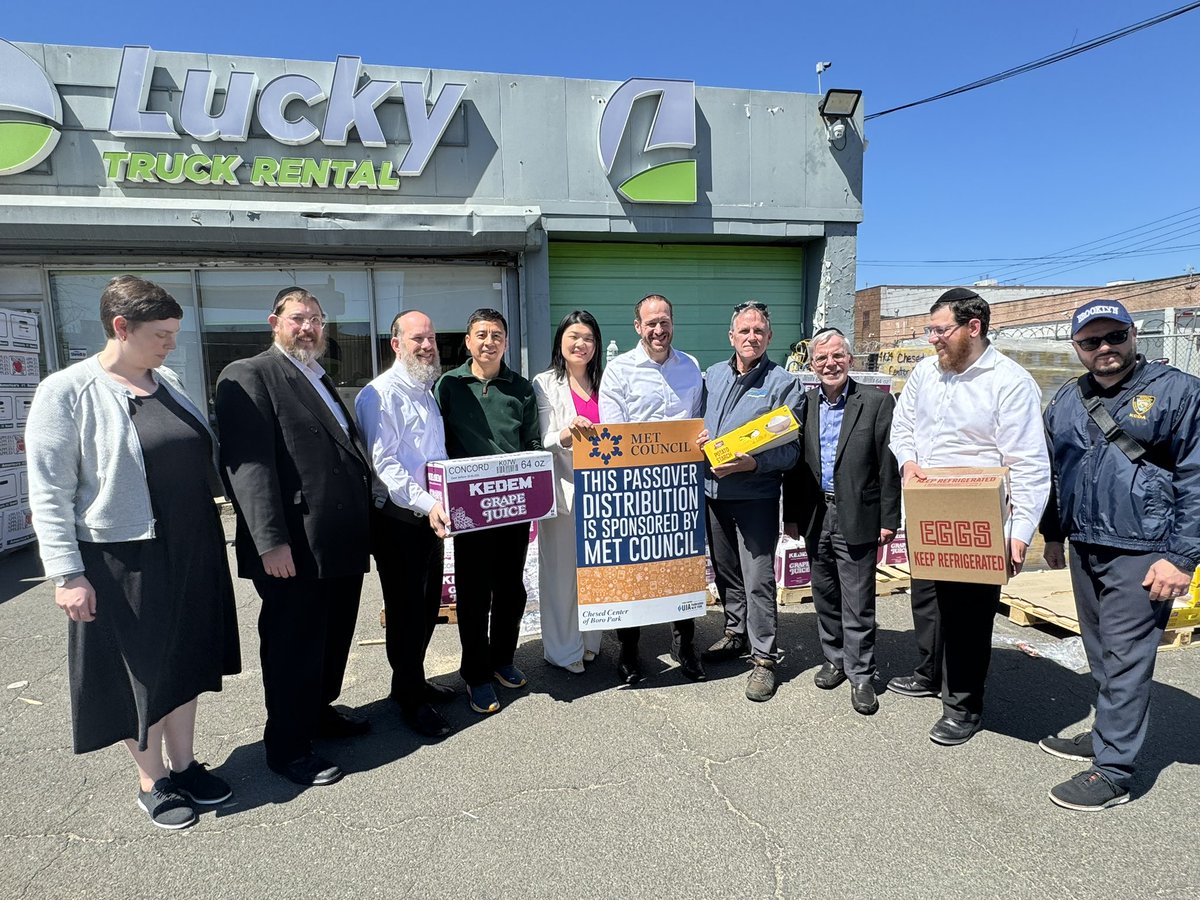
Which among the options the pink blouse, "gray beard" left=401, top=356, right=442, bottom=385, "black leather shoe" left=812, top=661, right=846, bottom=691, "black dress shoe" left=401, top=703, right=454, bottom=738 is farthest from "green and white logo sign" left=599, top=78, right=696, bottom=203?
"black dress shoe" left=401, top=703, right=454, bottom=738

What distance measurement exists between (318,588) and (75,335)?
8.80m

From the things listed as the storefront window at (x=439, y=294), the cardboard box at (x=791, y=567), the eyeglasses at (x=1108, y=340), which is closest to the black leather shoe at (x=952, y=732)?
the eyeglasses at (x=1108, y=340)

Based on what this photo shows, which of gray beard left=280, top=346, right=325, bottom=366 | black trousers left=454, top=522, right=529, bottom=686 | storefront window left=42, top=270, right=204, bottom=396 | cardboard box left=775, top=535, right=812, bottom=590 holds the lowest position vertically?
cardboard box left=775, top=535, right=812, bottom=590

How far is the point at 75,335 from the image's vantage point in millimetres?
9109

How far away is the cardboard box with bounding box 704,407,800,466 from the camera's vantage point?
3.38 m

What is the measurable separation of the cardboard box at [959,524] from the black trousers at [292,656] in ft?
8.94

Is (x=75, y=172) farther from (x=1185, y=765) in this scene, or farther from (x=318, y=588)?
(x=1185, y=765)

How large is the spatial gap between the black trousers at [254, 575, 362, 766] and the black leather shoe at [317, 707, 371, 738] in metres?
0.30

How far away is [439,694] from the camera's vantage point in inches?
146

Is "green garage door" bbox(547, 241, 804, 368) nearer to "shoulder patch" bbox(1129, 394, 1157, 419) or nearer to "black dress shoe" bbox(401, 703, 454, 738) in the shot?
"black dress shoe" bbox(401, 703, 454, 738)

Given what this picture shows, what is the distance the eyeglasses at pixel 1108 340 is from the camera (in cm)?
277

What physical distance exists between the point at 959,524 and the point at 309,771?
10.2ft

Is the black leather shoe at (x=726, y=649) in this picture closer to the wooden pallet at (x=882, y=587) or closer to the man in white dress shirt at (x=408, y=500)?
the wooden pallet at (x=882, y=587)

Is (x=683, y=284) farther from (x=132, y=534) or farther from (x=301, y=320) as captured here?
(x=132, y=534)
